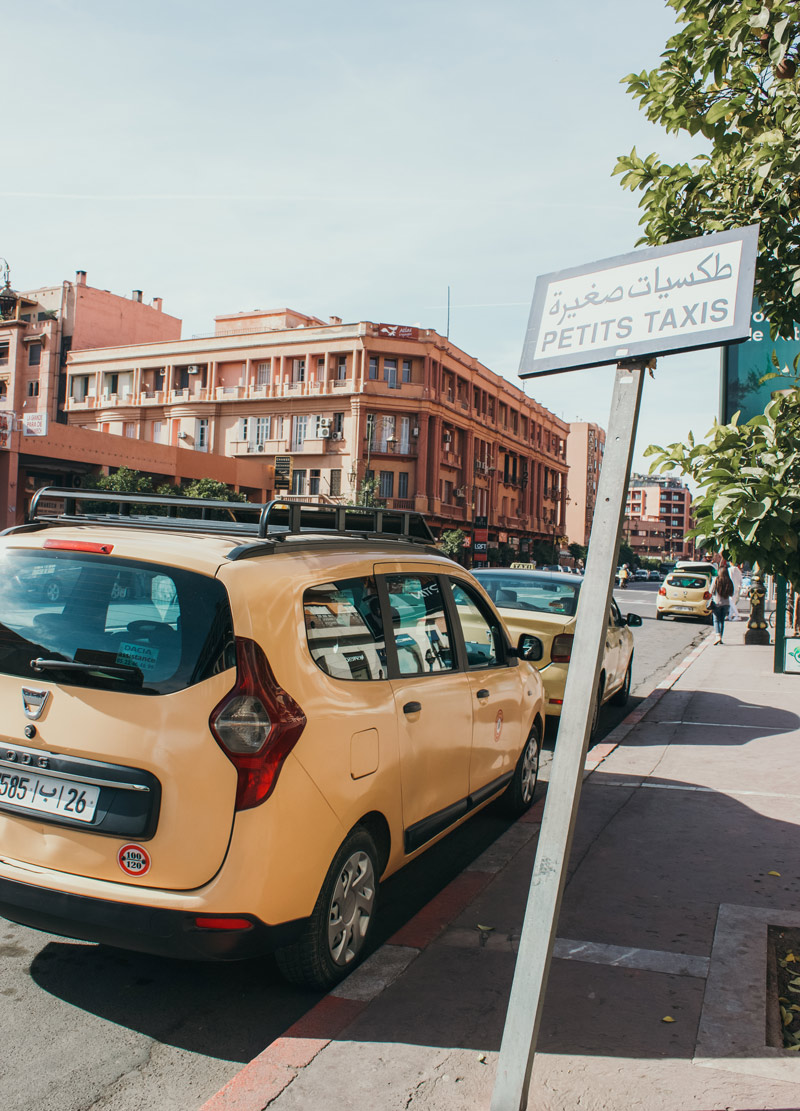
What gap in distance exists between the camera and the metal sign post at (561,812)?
2410mm

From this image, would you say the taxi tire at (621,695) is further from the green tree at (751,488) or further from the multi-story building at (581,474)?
the multi-story building at (581,474)

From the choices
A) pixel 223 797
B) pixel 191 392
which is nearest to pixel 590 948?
pixel 223 797

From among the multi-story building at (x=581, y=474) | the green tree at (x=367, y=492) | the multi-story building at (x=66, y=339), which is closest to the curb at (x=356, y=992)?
the multi-story building at (x=66, y=339)

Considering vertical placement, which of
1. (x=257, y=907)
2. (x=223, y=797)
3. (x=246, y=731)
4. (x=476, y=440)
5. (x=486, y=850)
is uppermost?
(x=476, y=440)

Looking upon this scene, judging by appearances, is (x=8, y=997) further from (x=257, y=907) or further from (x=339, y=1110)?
(x=339, y=1110)

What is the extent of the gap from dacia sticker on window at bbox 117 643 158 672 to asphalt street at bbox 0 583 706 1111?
1257 millimetres

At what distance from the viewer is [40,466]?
42688 millimetres

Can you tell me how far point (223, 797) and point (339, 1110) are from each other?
0.97 meters

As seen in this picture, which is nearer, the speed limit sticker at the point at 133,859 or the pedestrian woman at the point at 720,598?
the speed limit sticker at the point at 133,859

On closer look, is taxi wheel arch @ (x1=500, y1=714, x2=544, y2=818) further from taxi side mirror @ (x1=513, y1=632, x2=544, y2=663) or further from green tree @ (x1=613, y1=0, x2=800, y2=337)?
green tree @ (x1=613, y1=0, x2=800, y2=337)

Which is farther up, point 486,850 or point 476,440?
point 476,440

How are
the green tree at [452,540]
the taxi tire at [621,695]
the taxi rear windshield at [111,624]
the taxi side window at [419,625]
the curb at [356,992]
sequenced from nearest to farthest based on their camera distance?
the curb at [356,992], the taxi rear windshield at [111,624], the taxi side window at [419,625], the taxi tire at [621,695], the green tree at [452,540]

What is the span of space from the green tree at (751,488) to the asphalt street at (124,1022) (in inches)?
91.2

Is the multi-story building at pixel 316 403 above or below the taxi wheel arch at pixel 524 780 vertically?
above
